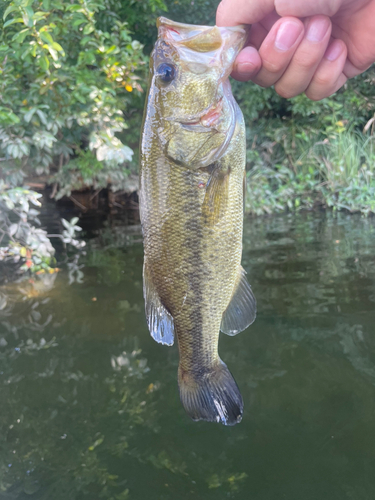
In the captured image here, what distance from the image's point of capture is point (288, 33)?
4.62 feet

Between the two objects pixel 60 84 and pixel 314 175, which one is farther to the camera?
pixel 314 175

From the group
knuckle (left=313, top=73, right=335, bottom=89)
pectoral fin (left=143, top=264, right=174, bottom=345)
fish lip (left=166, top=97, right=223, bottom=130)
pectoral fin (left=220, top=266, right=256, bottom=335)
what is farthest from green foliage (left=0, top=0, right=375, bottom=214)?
pectoral fin (left=220, top=266, right=256, bottom=335)

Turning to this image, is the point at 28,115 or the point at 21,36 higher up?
the point at 21,36

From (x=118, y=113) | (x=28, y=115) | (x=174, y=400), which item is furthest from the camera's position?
(x=118, y=113)

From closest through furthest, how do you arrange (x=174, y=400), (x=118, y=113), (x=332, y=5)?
(x=332, y=5) < (x=174, y=400) < (x=118, y=113)

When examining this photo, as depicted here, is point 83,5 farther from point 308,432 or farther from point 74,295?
point 308,432

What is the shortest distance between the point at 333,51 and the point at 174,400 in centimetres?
224

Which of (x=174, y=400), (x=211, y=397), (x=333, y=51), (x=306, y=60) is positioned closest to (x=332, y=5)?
(x=306, y=60)

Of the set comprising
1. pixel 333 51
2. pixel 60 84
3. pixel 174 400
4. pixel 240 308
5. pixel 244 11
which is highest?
pixel 244 11

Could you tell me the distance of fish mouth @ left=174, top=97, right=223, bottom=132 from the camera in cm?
146

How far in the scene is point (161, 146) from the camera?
1.44 metres

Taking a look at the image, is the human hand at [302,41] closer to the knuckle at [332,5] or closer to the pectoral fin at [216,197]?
the knuckle at [332,5]

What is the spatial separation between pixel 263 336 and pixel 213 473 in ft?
4.39

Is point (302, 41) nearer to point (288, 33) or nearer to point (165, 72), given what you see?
point (288, 33)
